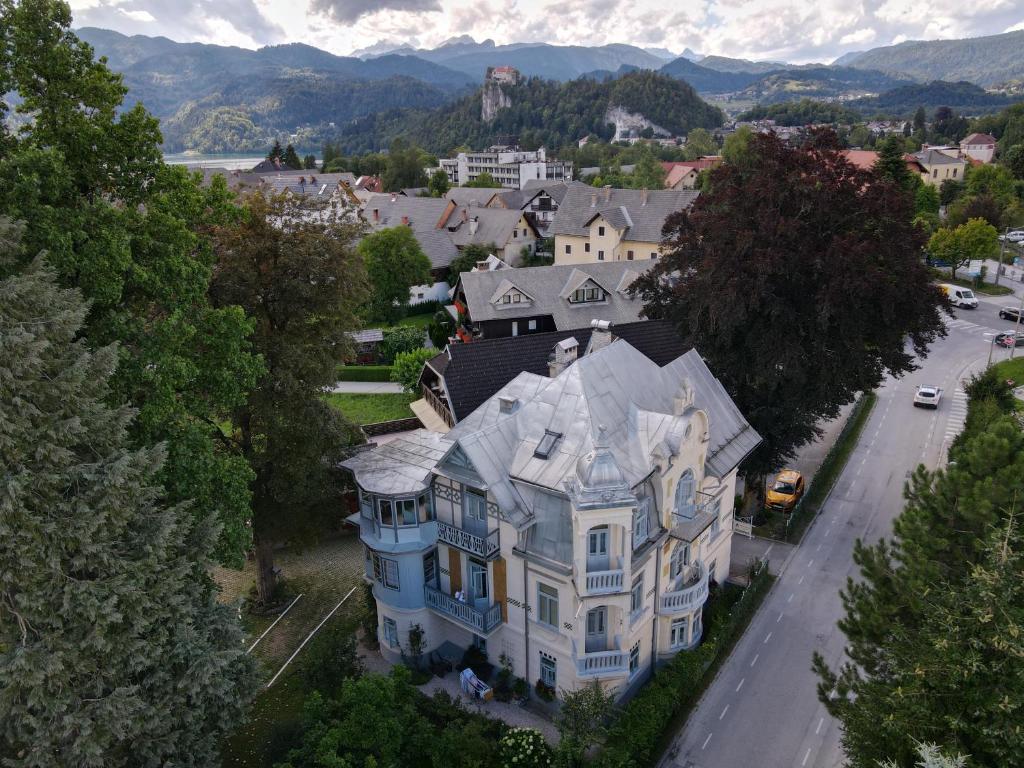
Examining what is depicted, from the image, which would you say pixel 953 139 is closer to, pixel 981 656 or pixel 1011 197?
pixel 1011 197

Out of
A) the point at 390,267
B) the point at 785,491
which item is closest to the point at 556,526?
the point at 785,491

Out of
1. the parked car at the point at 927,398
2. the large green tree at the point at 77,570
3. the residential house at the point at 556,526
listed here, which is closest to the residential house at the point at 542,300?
the parked car at the point at 927,398

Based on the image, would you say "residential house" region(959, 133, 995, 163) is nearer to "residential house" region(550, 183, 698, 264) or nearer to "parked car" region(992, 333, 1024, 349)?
"residential house" region(550, 183, 698, 264)

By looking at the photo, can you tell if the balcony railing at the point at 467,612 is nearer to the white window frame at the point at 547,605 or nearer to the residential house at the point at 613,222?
the white window frame at the point at 547,605

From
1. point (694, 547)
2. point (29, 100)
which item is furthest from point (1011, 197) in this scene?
point (29, 100)

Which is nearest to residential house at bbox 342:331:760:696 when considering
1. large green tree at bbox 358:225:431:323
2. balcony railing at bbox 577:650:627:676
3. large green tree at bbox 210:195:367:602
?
balcony railing at bbox 577:650:627:676

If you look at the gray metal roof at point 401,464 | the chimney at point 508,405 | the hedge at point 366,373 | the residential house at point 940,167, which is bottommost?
the hedge at point 366,373
